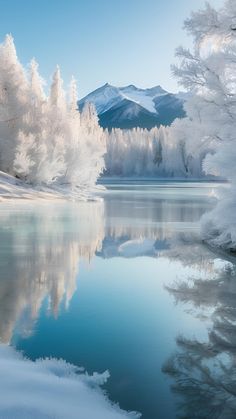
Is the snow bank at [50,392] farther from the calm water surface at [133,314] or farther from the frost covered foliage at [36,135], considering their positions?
the frost covered foliage at [36,135]

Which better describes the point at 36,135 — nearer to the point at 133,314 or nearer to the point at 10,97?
the point at 10,97

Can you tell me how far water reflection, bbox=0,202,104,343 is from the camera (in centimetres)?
823

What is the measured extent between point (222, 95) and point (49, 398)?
12.0 m

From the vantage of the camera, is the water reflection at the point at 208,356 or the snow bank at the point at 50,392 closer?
the snow bank at the point at 50,392

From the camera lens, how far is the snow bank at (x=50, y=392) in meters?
4.26

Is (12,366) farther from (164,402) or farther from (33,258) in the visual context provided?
(33,258)

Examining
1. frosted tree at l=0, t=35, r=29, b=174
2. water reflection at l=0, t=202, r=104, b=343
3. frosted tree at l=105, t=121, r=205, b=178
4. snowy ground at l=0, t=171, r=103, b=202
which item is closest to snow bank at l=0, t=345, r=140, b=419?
water reflection at l=0, t=202, r=104, b=343

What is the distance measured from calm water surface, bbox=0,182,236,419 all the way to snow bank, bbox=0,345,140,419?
0.23 m

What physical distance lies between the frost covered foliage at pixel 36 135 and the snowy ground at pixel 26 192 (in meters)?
1.06

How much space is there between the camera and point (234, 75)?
47.3 ft

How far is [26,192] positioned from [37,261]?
25.6 m

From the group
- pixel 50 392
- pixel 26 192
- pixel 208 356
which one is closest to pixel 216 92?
pixel 208 356

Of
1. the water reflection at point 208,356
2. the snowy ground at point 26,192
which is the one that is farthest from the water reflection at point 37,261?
the snowy ground at point 26,192

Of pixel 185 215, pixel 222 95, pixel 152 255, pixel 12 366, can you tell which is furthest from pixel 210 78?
pixel 185 215
